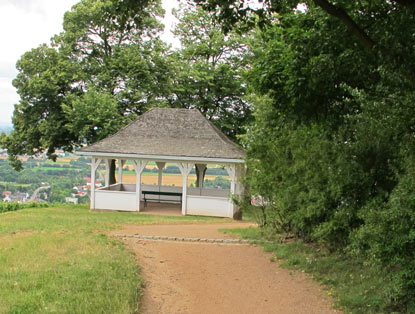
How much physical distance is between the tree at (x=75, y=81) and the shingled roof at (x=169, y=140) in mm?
3338

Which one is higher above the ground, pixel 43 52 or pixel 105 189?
pixel 43 52

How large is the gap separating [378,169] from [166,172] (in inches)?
849

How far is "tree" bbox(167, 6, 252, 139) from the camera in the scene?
3228 centimetres

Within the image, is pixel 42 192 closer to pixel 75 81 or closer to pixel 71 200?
pixel 71 200

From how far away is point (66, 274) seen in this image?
311 inches

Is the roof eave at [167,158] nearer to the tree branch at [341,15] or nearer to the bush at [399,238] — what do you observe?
the tree branch at [341,15]

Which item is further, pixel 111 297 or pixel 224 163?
pixel 224 163

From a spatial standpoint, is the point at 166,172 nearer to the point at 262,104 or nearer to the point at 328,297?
the point at 262,104

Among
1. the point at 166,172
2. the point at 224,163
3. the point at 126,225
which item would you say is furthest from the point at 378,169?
the point at 166,172

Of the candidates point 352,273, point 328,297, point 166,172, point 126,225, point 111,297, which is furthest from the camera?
point 166,172

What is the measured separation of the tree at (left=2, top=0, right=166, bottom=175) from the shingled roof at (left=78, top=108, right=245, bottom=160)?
3338mm

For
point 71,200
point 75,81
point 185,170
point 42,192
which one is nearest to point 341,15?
point 185,170

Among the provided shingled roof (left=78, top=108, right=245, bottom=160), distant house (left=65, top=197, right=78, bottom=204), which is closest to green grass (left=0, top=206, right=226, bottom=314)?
shingled roof (left=78, top=108, right=245, bottom=160)

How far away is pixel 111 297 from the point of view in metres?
6.84
